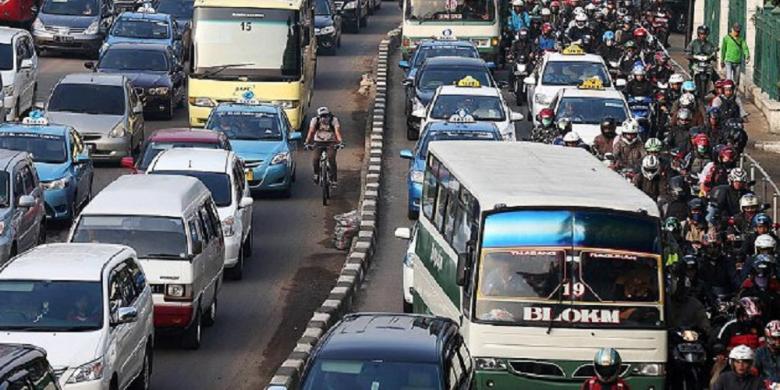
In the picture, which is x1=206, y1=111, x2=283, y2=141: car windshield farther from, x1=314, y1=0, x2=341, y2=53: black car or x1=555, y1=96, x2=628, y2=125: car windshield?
x1=314, y1=0, x2=341, y2=53: black car

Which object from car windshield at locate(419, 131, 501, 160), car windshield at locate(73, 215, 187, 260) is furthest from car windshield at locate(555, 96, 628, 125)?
car windshield at locate(73, 215, 187, 260)

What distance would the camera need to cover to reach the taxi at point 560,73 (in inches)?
1586

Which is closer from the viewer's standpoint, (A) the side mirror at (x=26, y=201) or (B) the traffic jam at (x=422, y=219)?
(B) the traffic jam at (x=422, y=219)

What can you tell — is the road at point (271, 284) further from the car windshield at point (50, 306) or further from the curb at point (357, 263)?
the car windshield at point (50, 306)

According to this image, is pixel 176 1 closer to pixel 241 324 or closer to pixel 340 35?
pixel 340 35

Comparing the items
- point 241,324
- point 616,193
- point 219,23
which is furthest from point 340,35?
point 616,193

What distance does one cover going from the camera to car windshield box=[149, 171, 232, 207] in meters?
29.1

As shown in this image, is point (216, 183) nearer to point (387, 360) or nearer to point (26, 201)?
point (26, 201)

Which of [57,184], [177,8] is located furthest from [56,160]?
[177,8]

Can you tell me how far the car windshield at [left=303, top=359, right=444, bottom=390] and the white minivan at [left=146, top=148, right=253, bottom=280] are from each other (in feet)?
39.5

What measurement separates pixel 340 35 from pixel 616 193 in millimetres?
41226

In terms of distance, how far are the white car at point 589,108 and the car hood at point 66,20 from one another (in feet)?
57.0

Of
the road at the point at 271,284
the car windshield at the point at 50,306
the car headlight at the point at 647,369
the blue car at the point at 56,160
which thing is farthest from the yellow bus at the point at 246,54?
the car headlight at the point at 647,369

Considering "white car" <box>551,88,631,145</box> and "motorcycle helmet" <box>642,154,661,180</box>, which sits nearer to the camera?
"motorcycle helmet" <box>642,154,661,180</box>
